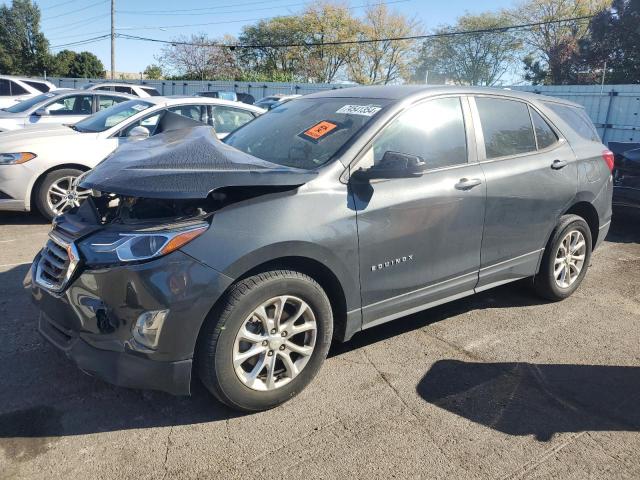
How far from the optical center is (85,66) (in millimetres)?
53656

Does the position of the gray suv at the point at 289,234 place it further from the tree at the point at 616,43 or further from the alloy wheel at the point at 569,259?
the tree at the point at 616,43

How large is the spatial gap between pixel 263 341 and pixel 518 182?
233 cm

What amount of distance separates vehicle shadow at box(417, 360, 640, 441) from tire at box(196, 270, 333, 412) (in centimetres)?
76

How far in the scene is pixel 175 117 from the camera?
463 centimetres

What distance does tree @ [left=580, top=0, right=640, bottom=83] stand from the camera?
3045 centimetres

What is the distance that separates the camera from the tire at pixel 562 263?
4.42 metres

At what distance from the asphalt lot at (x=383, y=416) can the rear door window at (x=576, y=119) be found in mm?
1767

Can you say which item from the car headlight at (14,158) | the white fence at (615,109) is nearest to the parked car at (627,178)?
the white fence at (615,109)

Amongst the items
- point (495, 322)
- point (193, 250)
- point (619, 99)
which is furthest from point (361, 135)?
point (619, 99)

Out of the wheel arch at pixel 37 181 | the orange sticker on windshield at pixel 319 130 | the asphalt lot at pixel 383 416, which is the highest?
the orange sticker on windshield at pixel 319 130

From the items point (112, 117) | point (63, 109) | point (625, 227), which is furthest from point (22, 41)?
point (625, 227)

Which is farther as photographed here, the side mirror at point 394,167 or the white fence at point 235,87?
the white fence at point 235,87

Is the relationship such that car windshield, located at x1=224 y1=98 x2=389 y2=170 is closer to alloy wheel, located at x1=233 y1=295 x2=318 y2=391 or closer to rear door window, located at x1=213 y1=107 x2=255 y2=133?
alloy wheel, located at x1=233 y1=295 x2=318 y2=391

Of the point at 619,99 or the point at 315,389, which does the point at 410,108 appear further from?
the point at 619,99
